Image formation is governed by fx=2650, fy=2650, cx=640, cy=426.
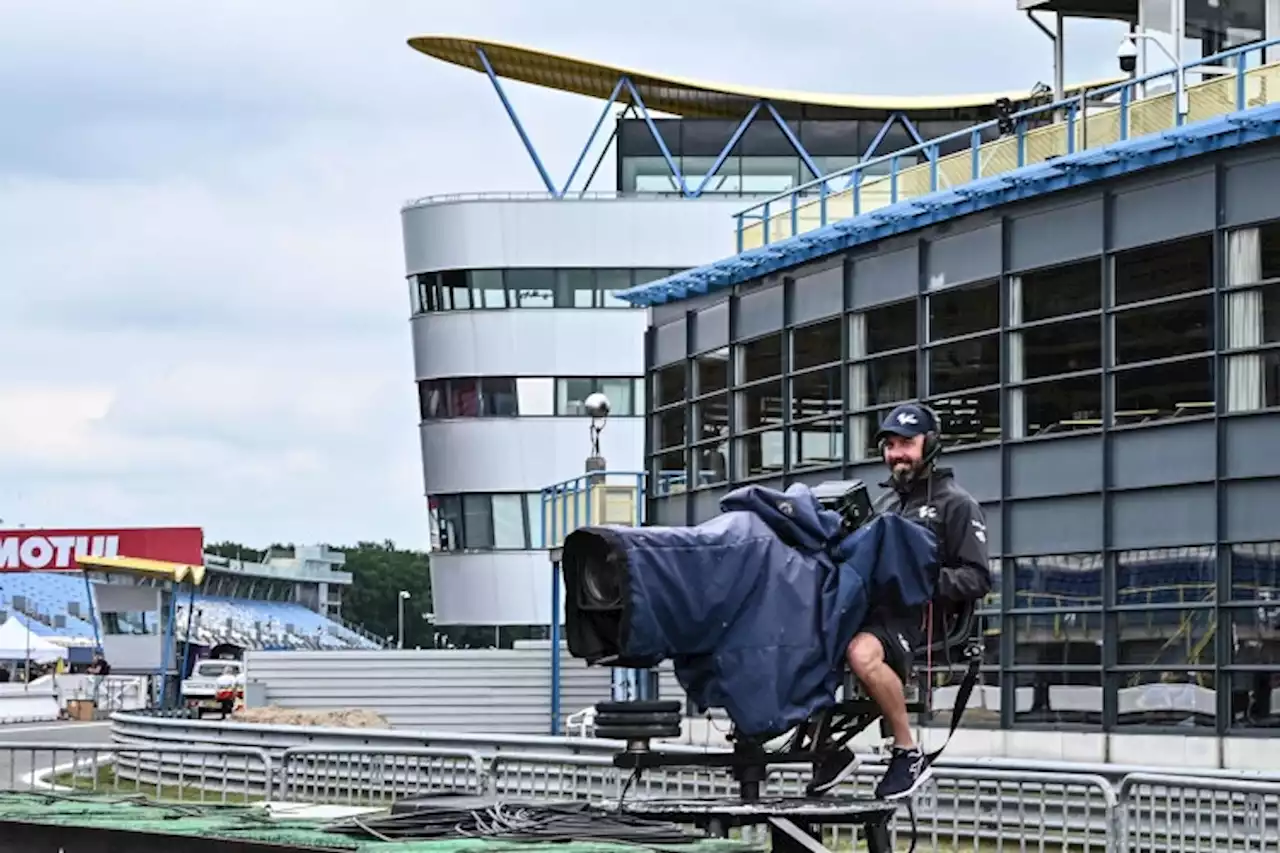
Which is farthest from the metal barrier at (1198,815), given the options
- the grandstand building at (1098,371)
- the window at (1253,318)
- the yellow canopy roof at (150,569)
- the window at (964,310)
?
the yellow canopy roof at (150,569)

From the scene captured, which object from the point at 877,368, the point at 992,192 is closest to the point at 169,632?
the point at 877,368

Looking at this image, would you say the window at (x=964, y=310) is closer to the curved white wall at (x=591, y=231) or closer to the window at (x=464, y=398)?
the curved white wall at (x=591, y=231)

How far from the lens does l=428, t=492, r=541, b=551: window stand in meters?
74.2

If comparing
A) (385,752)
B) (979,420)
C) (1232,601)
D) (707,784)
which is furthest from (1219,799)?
(979,420)

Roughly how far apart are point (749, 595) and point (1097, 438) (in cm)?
1923

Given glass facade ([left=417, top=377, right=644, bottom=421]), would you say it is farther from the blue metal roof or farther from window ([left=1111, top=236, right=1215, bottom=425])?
window ([left=1111, top=236, right=1215, bottom=425])

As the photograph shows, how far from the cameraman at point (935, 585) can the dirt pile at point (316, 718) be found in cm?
3515

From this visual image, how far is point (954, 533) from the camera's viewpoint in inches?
399

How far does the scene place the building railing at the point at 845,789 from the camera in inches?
633

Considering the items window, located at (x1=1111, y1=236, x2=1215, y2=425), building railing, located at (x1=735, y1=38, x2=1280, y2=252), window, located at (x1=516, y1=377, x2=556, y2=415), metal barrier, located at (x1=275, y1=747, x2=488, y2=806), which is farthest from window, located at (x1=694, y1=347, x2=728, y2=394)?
window, located at (x1=516, y1=377, x2=556, y2=415)

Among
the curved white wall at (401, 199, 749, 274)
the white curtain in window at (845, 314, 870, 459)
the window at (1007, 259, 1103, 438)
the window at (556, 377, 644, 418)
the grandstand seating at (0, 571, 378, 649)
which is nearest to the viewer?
the window at (1007, 259, 1103, 438)

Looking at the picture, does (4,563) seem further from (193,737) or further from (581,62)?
(193,737)

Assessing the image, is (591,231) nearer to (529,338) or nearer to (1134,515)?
(529,338)

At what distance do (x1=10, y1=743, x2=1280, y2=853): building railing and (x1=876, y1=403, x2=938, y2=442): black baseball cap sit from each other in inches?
107
